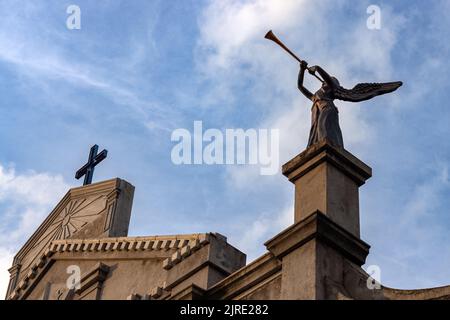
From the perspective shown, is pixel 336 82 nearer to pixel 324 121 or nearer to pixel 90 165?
pixel 324 121

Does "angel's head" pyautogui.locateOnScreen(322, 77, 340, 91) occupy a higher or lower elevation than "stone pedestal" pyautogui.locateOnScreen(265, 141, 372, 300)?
higher

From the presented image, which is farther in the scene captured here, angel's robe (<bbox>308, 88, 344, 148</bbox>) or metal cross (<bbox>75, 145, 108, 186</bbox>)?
metal cross (<bbox>75, 145, 108, 186</bbox>)

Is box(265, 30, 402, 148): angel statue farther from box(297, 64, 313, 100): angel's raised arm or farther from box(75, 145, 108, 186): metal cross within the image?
box(75, 145, 108, 186): metal cross

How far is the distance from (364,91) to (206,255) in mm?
4443

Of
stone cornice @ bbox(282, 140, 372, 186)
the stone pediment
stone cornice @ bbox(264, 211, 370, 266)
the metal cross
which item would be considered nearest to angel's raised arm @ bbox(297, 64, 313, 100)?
stone cornice @ bbox(282, 140, 372, 186)

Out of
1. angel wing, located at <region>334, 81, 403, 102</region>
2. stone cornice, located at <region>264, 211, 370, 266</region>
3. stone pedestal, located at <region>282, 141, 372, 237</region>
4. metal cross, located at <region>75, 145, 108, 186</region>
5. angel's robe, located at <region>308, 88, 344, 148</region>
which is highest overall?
metal cross, located at <region>75, 145, 108, 186</region>

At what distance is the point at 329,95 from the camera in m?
20.0

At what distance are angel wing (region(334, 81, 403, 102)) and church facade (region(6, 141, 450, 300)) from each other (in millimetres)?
1702

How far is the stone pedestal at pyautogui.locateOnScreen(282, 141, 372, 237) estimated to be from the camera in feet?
58.8

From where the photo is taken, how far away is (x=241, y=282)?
18578mm

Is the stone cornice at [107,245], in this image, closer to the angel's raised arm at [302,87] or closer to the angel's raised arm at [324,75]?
the angel's raised arm at [302,87]

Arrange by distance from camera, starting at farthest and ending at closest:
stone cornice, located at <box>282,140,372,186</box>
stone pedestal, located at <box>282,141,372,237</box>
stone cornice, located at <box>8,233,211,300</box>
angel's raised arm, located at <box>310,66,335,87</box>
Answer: stone cornice, located at <box>8,233,211,300</box>, angel's raised arm, located at <box>310,66,335,87</box>, stone cornice, located at <box>282,140,372,186</box>, stone pedestal, located at <box>282,141,372,237</box>

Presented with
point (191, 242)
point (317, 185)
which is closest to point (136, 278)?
point (191, 242)
